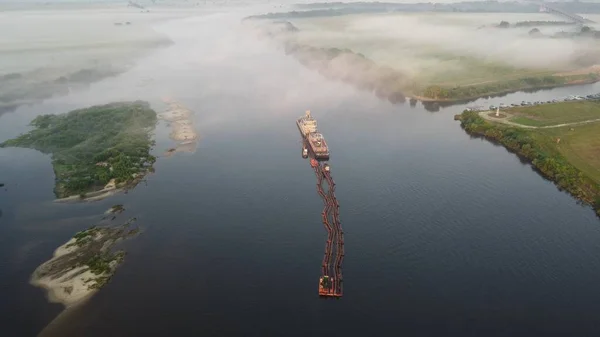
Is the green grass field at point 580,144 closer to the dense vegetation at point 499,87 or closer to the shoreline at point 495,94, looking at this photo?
the shoreline at point 495,94

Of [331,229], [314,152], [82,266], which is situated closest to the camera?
[82,266]

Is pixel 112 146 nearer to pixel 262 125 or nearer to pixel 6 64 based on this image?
pixel 262 125

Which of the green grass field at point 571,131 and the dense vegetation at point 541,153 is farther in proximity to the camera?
the green grass field at point 571,131

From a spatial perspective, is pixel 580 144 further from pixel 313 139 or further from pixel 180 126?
pixel 180 126

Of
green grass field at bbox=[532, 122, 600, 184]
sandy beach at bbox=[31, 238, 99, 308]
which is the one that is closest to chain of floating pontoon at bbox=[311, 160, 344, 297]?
sandy beach at bbox=[31, 238, 99, 308]

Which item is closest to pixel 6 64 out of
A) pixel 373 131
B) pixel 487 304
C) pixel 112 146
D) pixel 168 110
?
pixel 168 110

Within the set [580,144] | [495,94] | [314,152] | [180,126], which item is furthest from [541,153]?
[180,126]

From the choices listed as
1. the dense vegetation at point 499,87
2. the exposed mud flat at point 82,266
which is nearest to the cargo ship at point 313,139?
the exposed mud flat at point 82,266
